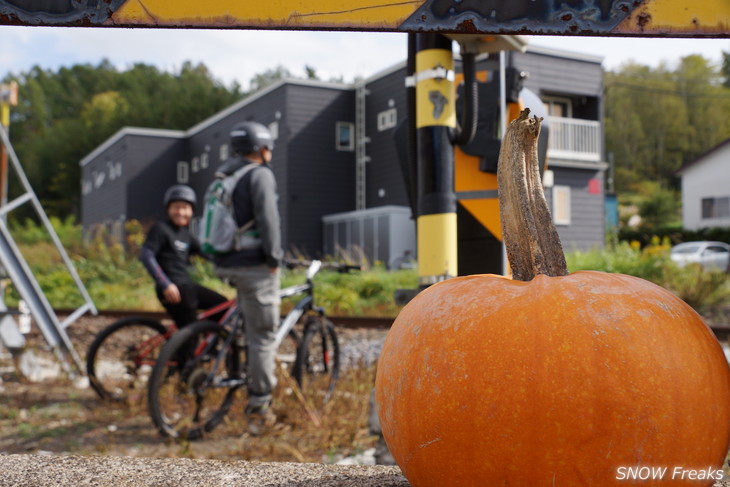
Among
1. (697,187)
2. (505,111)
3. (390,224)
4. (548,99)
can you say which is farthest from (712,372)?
(697,187)

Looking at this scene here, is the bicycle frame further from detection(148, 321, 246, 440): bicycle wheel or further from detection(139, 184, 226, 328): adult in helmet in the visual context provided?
detection(139, 184, 226, 328): adult in helmet

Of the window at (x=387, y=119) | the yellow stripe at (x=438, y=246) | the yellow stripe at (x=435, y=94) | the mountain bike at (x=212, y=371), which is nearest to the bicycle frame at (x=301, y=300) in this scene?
the mountain bike at (x=212, y=371)

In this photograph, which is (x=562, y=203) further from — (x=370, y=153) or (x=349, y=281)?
(x=349, y=281)

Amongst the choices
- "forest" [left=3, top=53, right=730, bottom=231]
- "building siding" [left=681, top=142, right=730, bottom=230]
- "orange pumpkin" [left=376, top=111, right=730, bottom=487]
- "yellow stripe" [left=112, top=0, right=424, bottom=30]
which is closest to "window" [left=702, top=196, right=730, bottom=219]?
"building siding" [left=681, top=142, right=730, bottom=230]

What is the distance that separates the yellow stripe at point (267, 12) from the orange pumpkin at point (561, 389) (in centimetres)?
69

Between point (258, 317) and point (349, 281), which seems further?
point (349, 281)

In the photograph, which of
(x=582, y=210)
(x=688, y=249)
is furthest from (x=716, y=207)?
(x=582, y=210)

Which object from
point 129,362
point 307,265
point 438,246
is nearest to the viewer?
point 438,246

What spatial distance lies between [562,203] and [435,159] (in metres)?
25.2

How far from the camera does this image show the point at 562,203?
27.8m

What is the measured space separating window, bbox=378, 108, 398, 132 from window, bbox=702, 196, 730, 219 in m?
27.6

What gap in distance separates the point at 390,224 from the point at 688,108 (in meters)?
58.6

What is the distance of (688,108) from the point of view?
7312 cm

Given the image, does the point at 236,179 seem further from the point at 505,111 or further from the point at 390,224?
the point at 390,224
